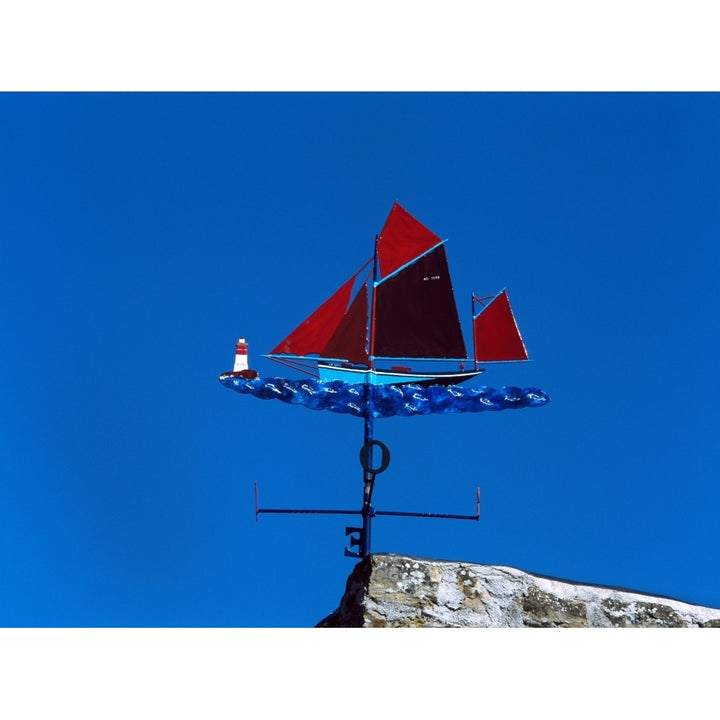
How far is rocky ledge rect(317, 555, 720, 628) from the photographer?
562 centimetres

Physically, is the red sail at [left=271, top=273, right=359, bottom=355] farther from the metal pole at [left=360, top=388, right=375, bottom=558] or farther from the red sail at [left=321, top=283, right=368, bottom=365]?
the metal pole at [left=360, top=388, right=375, bottom=558]

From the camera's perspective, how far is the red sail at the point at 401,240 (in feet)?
22.3

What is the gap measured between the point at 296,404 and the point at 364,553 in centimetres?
97

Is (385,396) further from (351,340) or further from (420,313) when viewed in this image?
(420,313)

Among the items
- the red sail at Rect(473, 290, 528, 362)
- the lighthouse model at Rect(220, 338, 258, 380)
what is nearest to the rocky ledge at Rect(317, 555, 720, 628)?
the lighthouse model at Rect(220, 338, 258, 380)

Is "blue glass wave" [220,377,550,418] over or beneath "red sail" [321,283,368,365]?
beneath

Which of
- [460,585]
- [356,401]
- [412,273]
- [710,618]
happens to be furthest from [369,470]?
[710,618]

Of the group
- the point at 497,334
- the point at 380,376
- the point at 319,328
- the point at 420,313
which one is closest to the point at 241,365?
the point at 319,328

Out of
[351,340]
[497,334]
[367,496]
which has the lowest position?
[367,496]

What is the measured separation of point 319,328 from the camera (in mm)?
6738

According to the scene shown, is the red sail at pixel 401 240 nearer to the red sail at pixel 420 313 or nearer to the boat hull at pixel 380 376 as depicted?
the red sail at pixel 420 313

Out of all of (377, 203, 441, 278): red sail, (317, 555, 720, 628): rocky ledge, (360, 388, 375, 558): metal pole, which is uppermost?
(377, 203, 441, 278): red sail

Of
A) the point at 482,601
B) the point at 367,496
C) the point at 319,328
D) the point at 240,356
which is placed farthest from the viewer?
the point at 319,328

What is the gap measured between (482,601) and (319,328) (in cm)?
206
